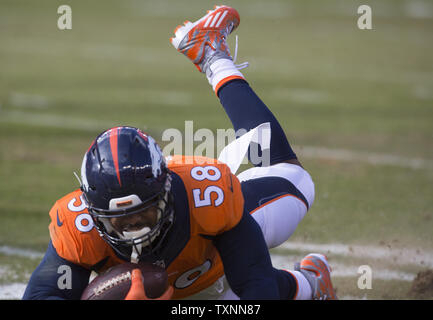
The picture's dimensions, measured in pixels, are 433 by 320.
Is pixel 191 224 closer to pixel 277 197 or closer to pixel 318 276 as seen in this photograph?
pixel 277 197

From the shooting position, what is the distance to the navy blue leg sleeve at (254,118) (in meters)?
4.08

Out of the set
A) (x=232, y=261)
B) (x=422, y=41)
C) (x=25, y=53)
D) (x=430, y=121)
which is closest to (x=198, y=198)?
(x=232, y=261)

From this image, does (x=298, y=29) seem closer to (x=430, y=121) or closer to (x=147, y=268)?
(x=430, y=121)

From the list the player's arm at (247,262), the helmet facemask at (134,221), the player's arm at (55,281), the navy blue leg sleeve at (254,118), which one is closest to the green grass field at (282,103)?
the navy blue leg sleeve at (254,118)

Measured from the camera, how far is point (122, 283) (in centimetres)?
284

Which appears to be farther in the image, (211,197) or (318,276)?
(318,276)

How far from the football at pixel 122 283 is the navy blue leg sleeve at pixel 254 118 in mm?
1406

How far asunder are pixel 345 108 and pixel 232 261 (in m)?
7.02

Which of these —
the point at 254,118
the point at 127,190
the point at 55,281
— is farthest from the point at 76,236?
the point at 254,118

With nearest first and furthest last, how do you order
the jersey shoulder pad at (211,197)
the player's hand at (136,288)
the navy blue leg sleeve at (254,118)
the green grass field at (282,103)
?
the player's hand at (136,288)
the jersey shoulder pad at (211,197)
the navy blue leg sleeve at (254,118)
the green grass field at (282,103)

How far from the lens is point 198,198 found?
305 cm

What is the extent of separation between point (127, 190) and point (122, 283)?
41cm

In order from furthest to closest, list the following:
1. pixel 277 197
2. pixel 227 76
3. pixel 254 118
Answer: pixel 227 76, pixel 254 118, pixel 277 197

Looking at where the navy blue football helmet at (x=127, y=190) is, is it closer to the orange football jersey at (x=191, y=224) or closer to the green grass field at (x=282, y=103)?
the orange football jersey at (x=191, y=224)
